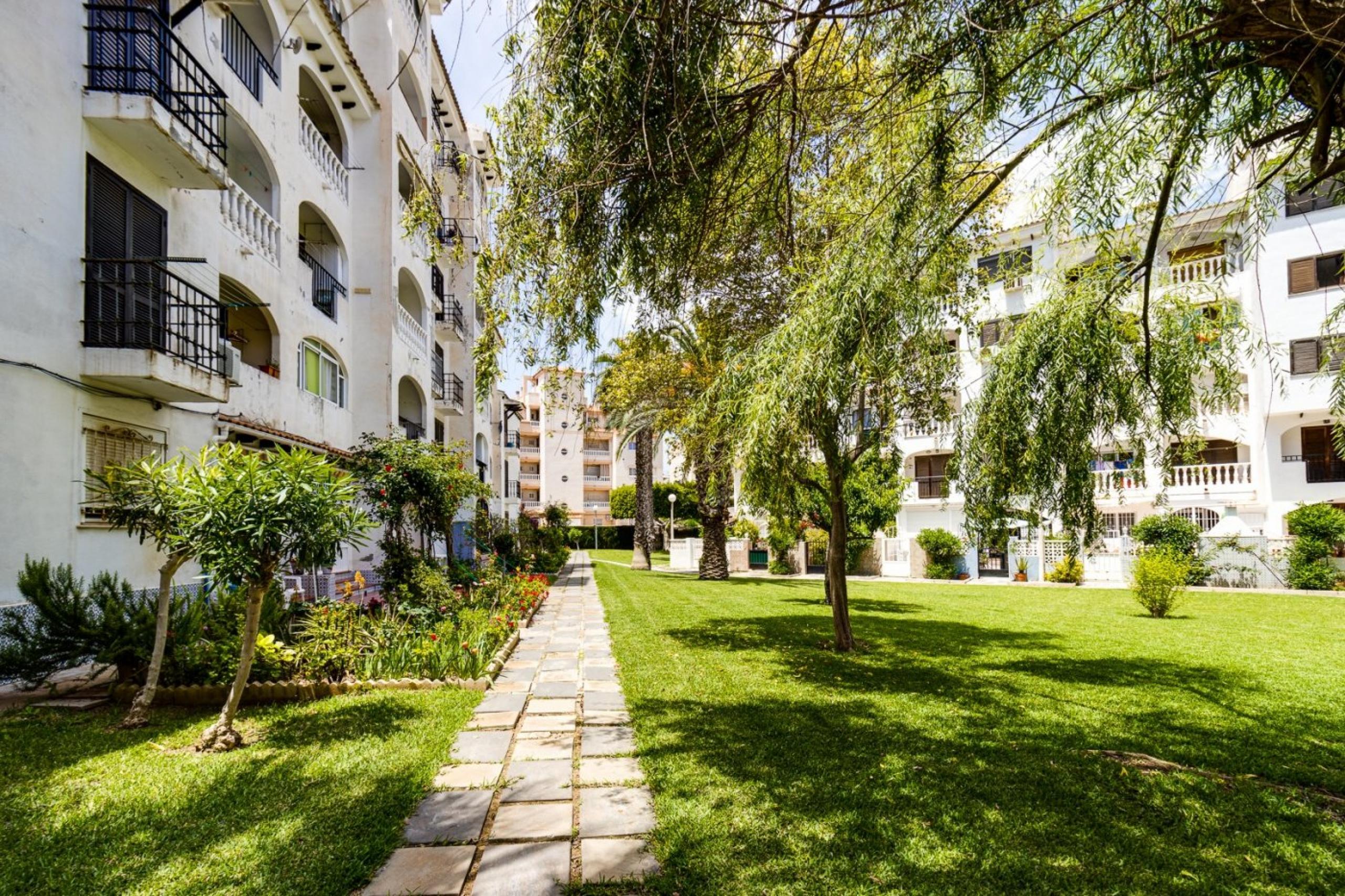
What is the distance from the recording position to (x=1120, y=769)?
502cm

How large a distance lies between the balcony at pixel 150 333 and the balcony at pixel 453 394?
1355cm

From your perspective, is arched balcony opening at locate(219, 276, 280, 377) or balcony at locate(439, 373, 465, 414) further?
balcony at locate(439, 373, 465, 414)

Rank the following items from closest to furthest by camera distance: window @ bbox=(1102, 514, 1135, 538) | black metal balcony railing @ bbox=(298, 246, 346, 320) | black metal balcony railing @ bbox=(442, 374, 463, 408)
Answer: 1. black metal balcony railing @ bbox=(298, 246, 346, 320)
2. black metal balcony railing @ bbox=(442, 374, 463, 408)
3. window @ bbox=(1102, 514, 1135, 538)

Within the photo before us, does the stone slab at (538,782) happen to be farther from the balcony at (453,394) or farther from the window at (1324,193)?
the balcony at (453,394)

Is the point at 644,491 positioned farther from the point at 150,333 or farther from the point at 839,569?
the point at 150,333

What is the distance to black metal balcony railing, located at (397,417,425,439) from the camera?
18.6 metres

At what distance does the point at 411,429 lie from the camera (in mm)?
19219

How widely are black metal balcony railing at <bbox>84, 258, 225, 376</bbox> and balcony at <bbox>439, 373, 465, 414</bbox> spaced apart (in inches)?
531

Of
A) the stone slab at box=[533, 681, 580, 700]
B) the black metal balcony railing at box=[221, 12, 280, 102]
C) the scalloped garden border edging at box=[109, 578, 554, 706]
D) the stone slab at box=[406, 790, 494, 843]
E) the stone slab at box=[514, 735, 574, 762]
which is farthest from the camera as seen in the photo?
the black metal balcony railing at box=[221, 12, 280, 102]

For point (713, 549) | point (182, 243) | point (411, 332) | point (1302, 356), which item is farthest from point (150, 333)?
point (1302, 356)

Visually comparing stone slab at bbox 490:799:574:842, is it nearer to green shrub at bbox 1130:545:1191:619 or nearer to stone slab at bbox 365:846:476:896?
stone slab at bbox 365:846:476:896

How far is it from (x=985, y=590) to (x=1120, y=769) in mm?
16960

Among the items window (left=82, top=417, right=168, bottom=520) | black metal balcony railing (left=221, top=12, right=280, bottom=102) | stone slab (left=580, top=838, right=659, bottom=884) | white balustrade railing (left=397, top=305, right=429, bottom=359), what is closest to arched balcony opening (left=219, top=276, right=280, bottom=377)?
window (left=82, top=417, right=168, bottom=520)

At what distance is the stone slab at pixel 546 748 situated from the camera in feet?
17.4
